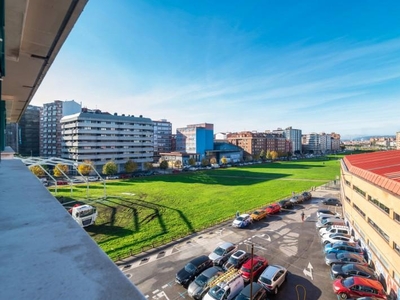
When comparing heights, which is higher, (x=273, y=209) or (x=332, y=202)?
(x=273, y=209)

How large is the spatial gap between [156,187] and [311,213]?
67.3ft

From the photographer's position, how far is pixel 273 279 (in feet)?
33.1

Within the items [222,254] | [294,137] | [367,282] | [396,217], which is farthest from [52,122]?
[294,137]

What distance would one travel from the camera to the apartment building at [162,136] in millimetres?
83562

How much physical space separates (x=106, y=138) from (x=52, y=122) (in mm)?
20581

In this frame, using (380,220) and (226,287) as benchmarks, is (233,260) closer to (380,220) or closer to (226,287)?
(226,287)

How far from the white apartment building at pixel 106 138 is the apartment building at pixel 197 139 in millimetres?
19735

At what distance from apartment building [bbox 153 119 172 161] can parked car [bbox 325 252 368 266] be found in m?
73.3

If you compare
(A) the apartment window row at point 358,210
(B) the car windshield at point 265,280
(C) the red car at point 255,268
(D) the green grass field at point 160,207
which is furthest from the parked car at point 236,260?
(A) the apartment window row at point 358,210

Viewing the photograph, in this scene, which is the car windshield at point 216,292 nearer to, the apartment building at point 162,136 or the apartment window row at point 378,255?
the apartment window row at point 378,255

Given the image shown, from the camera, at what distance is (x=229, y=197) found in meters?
27.9

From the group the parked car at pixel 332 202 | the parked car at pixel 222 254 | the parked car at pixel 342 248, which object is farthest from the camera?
the parked car at pixel 332 202

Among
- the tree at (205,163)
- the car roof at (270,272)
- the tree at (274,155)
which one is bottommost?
the car roof at (270,272)

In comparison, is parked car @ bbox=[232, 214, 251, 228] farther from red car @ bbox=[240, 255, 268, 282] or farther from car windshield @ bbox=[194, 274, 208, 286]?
car windshield @ bbox=[194, 274, 208, 286]
